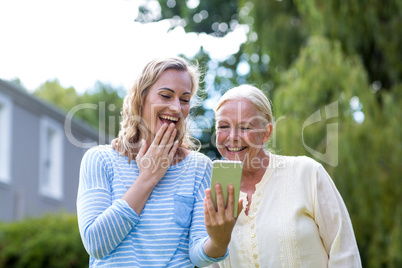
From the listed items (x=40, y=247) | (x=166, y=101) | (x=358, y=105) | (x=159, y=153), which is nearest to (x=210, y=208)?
→ (x=159, y=153)

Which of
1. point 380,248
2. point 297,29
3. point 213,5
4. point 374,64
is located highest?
point 213,5

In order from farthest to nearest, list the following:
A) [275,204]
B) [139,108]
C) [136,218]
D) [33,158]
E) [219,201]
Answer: [33,158] → [275,204] → [139,108] → [136,218] → [219,201]

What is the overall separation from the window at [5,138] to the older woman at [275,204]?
11554 millimetres

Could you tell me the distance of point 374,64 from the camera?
9.38m

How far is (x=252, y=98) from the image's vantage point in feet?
10.4

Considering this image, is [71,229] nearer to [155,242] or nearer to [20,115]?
[20,115]

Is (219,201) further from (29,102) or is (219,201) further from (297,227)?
(29,102)

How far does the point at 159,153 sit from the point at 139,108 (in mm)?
295

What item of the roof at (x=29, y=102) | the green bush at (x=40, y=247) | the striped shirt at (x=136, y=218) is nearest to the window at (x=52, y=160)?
the roof at (x=29, y=102)

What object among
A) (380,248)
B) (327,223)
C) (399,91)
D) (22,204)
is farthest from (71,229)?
(327,223)

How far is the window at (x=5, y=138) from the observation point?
44.9ft

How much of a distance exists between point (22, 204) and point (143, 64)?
1304 cm

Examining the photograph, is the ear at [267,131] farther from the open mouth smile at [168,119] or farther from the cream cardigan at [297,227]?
the open mouth smile at [168,119]

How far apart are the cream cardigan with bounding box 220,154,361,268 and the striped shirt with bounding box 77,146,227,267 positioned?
70 centimetres
